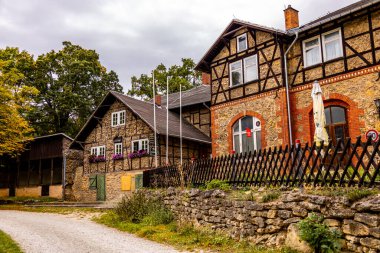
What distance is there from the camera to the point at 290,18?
61.1 ft

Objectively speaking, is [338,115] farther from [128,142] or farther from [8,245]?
[128,142]

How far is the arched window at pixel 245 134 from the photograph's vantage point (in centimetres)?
1759

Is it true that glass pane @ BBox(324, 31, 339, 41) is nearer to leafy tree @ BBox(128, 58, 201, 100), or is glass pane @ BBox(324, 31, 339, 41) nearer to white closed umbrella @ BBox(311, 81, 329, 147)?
white closed umbrella @ BBox(311, 81, 329, 147)

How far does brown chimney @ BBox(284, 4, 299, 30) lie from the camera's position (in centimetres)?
1862

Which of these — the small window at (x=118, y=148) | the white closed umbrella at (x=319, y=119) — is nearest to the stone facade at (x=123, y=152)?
the small window at (x=118, y=148)

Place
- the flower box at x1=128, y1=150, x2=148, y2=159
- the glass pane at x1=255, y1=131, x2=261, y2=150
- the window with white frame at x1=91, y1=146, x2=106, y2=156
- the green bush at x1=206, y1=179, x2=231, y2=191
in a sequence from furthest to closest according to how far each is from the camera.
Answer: the window with white frame at x1=91, y1=146, x2=106, y2=156, the flower box at x1=128, y1=150, x2=148, y2=159, the glass pane at x1=255, y1=131, x2=261, y2=150, the green bush at x1=206, y1=179, x2=231, y2=191

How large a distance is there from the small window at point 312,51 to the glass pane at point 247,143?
15.1ft

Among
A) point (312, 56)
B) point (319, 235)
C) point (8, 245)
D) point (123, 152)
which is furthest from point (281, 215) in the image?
point (123, 152)

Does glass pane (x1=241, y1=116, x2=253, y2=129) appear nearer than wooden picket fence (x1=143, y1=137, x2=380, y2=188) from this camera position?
No

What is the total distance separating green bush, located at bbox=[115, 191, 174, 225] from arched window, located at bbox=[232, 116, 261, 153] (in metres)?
6.67

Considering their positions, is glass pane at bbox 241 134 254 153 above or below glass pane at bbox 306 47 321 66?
below

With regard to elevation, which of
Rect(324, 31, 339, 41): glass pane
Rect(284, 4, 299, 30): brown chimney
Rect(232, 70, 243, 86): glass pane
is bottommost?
Rect(232, 70, 243, 86): glass pane

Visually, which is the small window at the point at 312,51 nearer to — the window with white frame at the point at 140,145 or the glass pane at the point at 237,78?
the glass pane at the point at 237,78

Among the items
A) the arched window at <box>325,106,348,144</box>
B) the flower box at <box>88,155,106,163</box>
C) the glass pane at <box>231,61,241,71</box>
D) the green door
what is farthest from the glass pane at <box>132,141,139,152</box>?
the arched window at <box>325,106,348,144</box>
